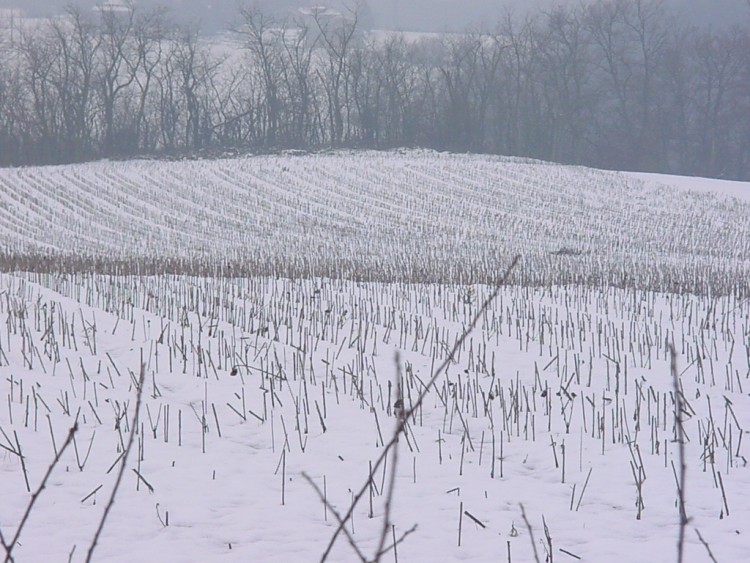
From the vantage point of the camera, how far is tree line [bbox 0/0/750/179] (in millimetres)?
54531

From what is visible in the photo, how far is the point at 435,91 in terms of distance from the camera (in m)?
62.2

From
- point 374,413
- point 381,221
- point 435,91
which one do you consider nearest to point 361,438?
point 374,413

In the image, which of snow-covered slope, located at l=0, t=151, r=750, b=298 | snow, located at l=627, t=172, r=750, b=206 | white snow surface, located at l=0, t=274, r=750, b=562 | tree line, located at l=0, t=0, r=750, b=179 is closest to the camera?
white snow surface, located at l=0, t=274, r=750, b=562

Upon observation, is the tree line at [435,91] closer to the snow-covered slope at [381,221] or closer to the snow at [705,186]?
the snow-covered slope at [381,221]

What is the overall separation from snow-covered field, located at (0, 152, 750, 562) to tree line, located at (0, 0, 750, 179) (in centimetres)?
4174

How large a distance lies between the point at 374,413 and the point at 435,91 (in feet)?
192

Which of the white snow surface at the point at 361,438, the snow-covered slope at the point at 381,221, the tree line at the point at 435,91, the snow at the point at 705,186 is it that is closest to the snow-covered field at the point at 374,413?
the white snow surface at the point at 361,438

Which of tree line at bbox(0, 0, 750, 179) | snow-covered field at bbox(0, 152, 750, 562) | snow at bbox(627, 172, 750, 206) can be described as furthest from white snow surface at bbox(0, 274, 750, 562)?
tree line at bbox(0, 0, 750, 179)

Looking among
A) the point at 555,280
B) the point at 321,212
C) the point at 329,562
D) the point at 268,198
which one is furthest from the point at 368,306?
the point at 268,198

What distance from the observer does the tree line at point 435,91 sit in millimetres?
54531

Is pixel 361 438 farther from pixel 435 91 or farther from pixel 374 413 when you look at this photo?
pixel 435 91

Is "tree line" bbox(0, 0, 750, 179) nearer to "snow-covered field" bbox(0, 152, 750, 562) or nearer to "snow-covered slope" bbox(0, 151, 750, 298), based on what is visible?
"snow-covered slope" bbox(0, 151, 750, 298)

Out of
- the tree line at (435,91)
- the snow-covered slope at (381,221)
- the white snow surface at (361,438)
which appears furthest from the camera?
the tree line at (435,91)

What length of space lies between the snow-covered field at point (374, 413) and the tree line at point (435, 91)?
1643 inches
